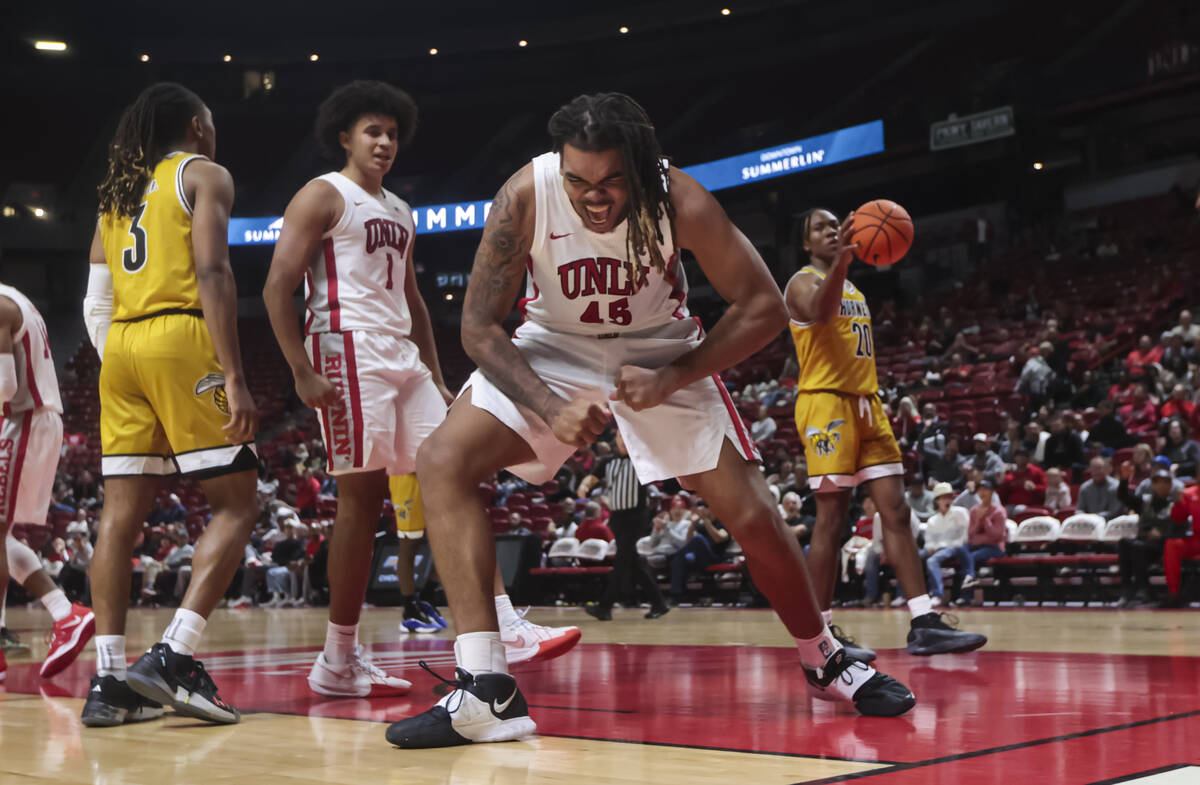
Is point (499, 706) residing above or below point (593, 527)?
below

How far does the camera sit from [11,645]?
639 cm

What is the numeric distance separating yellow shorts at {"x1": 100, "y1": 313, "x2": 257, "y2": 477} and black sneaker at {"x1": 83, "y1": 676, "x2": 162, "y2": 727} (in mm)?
582

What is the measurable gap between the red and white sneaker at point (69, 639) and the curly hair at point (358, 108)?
1.98 metres

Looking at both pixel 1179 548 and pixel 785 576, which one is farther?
pixel 1179 548

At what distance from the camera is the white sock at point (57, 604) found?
5.00m

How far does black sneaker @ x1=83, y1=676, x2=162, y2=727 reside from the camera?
3125mm

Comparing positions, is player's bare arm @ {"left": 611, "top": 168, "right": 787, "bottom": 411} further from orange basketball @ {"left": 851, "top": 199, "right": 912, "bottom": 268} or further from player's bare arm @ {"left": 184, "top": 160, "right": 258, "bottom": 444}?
orange basketball @ {"left": 851, "top": 199, "right": 912, "bottom": 268}

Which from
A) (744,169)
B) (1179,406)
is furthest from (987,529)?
(744,169)

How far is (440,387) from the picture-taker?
434 cm

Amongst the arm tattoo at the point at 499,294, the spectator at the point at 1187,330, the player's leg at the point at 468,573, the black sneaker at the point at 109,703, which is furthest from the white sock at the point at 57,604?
the spectator at the point at 1187,330

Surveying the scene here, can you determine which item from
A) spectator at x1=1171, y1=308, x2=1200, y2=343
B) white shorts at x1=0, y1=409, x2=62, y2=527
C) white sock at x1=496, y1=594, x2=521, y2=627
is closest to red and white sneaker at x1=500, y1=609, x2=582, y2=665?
white sock at x1=496, y1=594, x2=521, y2=627

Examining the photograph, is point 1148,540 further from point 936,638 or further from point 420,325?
point 420,325

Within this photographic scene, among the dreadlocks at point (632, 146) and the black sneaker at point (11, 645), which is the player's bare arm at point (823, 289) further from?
the black sneaker at point (11, 645)

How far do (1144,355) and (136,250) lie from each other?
38.8 feet
